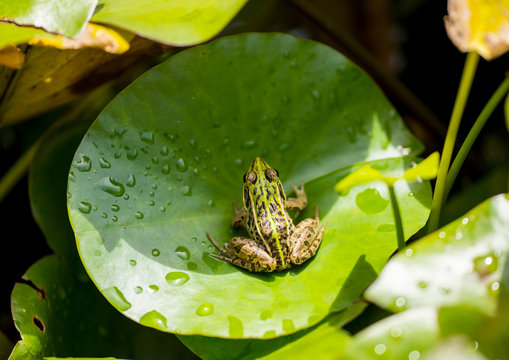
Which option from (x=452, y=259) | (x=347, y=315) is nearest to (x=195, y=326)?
(x=347, y=315)

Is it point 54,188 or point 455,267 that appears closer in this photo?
point 455,267

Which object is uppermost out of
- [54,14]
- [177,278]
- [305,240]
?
[54,14]

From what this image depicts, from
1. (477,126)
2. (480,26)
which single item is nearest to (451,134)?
(477,126)

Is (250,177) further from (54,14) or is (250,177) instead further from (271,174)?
(54,14)

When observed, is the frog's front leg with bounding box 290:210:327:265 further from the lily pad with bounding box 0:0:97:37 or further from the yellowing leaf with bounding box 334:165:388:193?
the lily pad with bounding box 0:0:97:37

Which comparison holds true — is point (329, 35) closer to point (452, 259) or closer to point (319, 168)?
point (319, 168)

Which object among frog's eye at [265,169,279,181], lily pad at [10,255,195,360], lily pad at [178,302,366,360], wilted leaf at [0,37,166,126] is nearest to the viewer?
lily pad at [178,302,366,360]

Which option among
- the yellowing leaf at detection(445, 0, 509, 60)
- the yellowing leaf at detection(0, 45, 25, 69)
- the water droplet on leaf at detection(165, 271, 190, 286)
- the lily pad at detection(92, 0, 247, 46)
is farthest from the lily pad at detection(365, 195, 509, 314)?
the yellowing leaf at detection(0, 45, 25, 69)
